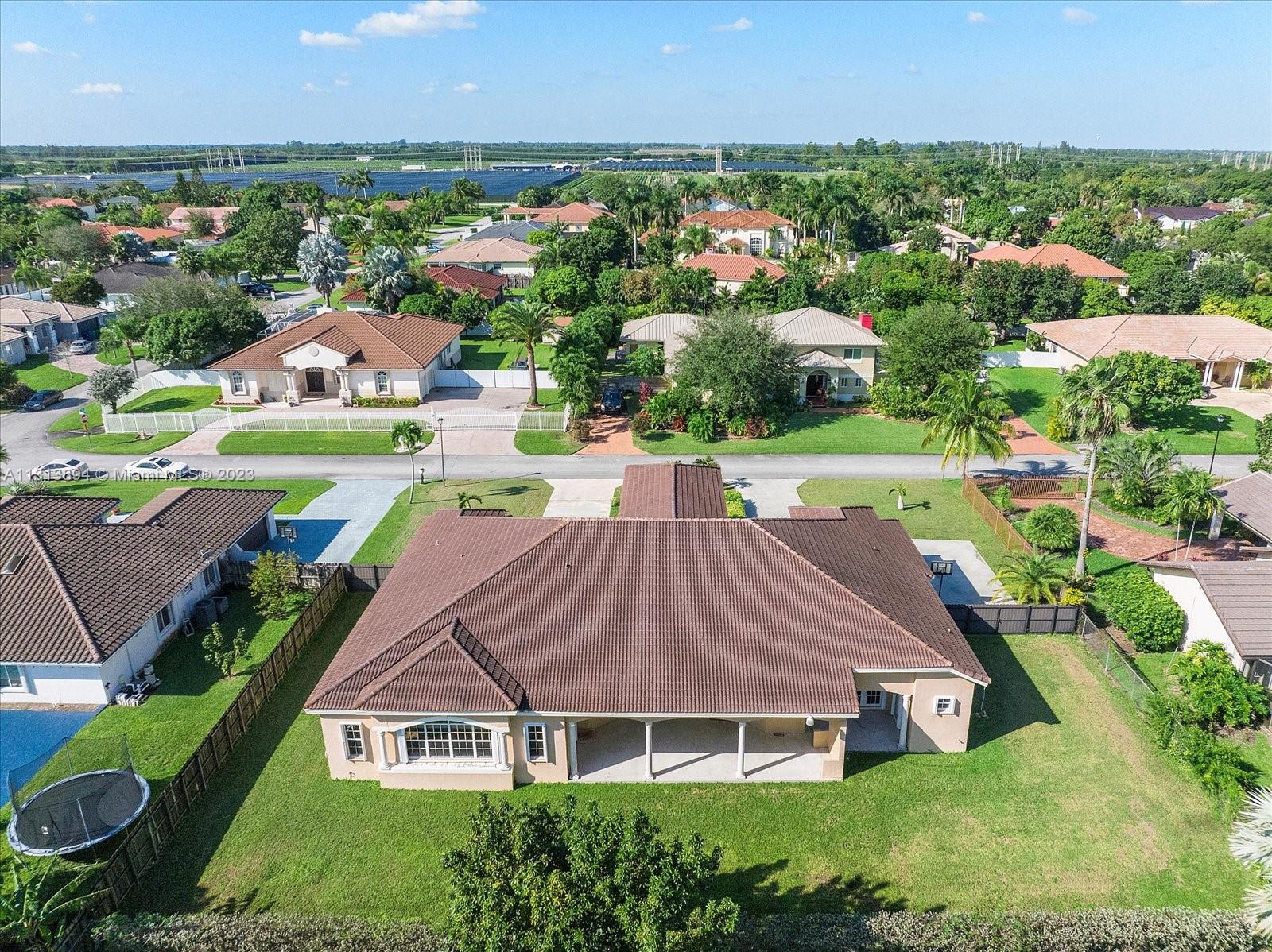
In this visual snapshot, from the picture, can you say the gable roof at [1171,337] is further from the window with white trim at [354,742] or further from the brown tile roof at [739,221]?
the window with white trim at [354,742]

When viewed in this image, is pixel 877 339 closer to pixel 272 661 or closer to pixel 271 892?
pixel 272 661

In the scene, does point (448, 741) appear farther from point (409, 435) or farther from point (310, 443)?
point (310, 443)

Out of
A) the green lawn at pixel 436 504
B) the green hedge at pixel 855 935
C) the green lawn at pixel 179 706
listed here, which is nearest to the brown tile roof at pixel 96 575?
the green lawn at pixel 179 706

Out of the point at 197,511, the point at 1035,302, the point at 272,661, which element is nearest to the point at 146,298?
the point at 197,511

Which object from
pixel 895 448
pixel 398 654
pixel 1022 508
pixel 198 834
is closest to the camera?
pixel 198 834

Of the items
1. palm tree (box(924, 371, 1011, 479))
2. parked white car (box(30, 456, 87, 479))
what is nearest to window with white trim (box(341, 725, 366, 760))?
palm tree (box(924, 371, 1011, 479))

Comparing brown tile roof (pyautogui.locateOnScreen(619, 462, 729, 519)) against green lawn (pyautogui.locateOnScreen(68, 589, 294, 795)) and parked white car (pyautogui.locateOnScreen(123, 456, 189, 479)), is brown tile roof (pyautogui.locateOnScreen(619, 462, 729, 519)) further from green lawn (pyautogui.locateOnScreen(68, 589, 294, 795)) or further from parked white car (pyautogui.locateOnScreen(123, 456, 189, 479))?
parked white car (pyautogui.locateOnScreen(123, 456, 189, 479))
